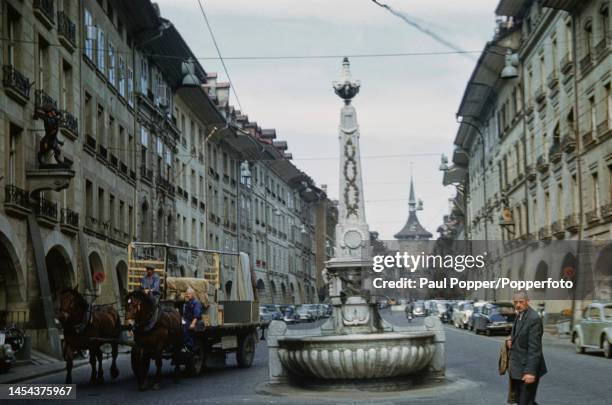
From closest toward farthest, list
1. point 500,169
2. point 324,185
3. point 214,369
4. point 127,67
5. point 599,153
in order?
1. point 214,369
2. point 599,153
3. point 127,67
4. point 500,169
5. point 324,185

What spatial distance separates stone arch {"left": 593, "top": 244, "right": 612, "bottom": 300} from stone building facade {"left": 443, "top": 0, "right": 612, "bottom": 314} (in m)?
0.04

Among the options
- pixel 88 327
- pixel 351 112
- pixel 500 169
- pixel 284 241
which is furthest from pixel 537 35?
pixel 284 241

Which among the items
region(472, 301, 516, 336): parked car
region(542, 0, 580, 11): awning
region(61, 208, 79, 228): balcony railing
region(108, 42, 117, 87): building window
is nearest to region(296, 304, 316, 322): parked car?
region(472, 301, 516, 336): parked car

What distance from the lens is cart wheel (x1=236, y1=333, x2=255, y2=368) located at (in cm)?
2300

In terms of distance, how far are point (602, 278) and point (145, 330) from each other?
2562 cm

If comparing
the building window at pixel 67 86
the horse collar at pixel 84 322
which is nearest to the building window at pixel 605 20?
the building window at pixel 67 86

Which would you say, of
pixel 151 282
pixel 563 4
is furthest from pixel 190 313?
pixel 563 4

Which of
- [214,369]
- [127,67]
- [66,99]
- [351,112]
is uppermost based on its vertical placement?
[127,67]

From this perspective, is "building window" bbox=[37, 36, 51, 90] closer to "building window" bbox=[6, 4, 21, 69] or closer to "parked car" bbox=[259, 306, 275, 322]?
"building window" bbox=[6, 4, 21, 69]

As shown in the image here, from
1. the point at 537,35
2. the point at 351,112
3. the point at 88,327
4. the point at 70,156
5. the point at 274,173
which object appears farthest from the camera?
the point at 274,173

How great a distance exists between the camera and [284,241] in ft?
290

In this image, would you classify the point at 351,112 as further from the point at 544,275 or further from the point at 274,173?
the point at 274,173

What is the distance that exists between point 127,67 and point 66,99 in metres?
9.75

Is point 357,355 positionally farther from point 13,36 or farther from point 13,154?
point 13,36
